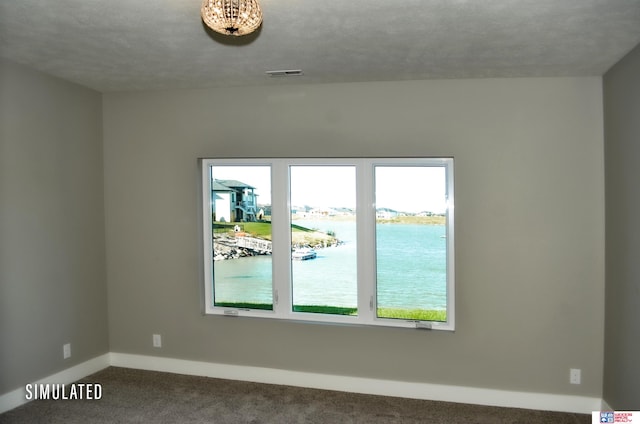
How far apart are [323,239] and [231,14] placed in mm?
2153

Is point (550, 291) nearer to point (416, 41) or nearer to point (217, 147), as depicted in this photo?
point (416, 41)

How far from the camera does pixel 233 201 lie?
380cm

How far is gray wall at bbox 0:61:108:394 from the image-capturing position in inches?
122

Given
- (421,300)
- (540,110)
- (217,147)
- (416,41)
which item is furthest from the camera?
(217,147)

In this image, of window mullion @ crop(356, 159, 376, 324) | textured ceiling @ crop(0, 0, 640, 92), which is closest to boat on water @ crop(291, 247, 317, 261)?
window mullion @ crop(356, 159, 376, 324)

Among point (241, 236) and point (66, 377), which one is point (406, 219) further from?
point (66, 377)

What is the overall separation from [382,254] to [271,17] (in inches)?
78.9

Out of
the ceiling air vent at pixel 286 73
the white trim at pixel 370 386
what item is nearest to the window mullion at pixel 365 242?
the white trim at pixel 370 386

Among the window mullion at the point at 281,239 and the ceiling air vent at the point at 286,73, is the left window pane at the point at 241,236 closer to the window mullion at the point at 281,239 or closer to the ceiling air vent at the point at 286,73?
the window mullion at the point at 281,239

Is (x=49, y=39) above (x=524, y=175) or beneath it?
above

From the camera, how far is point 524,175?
3.25 m

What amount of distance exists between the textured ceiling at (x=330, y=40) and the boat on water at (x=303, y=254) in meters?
1.39

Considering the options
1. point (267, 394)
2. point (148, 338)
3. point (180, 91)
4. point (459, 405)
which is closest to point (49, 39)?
point (180, 91)

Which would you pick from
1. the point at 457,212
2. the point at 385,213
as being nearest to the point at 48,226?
the point at 385,213
